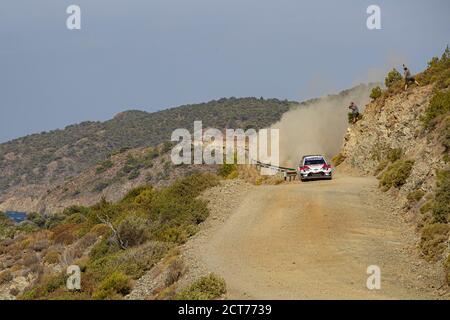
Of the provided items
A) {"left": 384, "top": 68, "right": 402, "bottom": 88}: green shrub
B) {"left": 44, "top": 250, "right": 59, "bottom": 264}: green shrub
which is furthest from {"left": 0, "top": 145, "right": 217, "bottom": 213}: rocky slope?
{"left": 44, "top": 250, "right": 59, "bottom": 264}: green shrub

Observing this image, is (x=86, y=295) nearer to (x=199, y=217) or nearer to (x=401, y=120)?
(x=199, y=217)

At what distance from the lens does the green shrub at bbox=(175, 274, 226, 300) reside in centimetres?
1385

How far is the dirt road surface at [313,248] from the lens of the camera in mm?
14586

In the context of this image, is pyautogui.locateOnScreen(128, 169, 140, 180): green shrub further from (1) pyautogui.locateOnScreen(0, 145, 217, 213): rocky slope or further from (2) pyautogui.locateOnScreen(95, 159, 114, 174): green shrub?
(2) pyautogui.locateOnScreen(95, 159, 114, 174): green shrub

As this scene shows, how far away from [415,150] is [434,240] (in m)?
12.1

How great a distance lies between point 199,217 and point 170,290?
863cm

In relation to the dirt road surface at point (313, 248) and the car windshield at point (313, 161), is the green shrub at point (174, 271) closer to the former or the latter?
the dirt road surface at point (313, 248)

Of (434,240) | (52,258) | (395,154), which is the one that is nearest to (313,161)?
(395,154)

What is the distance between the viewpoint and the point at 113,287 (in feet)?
56.3

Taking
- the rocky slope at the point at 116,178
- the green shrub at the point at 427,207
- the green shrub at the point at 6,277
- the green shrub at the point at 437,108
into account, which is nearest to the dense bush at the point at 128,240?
the green shrub at the point at 6,277

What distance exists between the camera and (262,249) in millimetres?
18781

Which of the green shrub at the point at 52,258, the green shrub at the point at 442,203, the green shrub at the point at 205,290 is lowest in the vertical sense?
the green shrub at the point at 52,258

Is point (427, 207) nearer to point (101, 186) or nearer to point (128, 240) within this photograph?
point (128, 240)

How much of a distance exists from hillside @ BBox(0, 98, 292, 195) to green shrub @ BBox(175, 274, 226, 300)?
4630 inches
